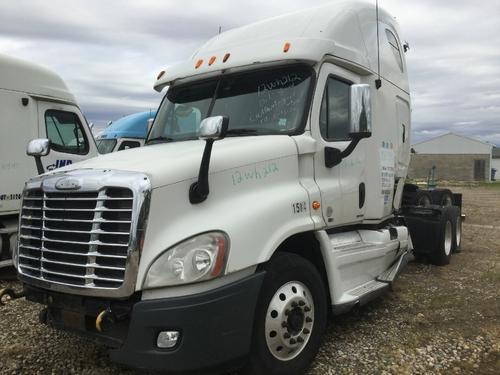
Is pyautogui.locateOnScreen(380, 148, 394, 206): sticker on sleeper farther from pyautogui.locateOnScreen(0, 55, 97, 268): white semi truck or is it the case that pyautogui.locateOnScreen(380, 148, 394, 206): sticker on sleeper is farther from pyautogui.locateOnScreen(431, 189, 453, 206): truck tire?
pyautogui.locateOnScreen(0, 55, 97, 268): white semi truck

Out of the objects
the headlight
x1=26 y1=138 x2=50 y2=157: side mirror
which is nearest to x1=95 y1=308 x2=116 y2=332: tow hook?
the headlight

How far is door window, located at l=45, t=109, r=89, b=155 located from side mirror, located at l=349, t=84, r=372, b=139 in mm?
5989

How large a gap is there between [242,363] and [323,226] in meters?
1.47

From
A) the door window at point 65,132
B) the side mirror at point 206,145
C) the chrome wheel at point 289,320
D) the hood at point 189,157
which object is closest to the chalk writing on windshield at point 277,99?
the hood at point 189,157

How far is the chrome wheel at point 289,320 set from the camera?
3.76m

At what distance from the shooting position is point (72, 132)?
29.8ft

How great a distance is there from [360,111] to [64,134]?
245 inches

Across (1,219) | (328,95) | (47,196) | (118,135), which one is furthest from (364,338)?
(118,135)

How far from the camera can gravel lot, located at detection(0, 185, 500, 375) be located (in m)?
4.27

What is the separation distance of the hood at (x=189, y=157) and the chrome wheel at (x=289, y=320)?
1.04 m

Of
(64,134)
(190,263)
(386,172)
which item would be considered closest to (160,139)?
(190,263)

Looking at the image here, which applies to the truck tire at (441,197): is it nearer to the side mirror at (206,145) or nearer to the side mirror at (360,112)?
the side mirror at (360,112)

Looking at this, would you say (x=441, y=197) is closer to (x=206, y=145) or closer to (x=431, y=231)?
(x=431, y=231)

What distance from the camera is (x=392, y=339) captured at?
489 centimetres
